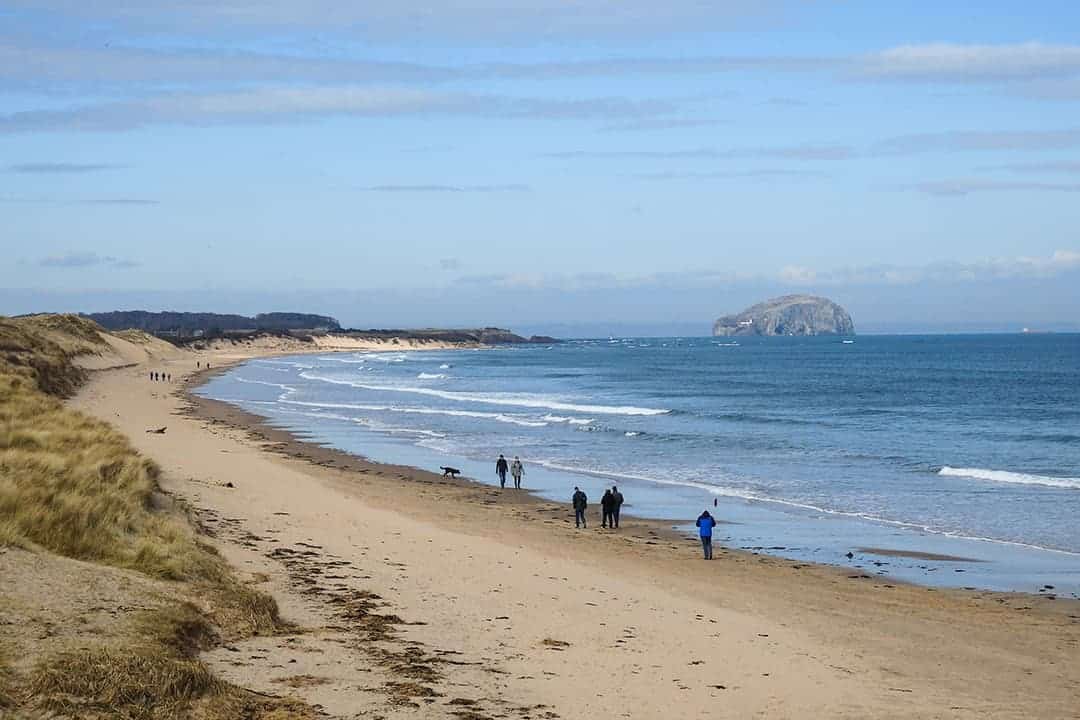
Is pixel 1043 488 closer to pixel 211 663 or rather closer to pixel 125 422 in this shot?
pixel 211 663

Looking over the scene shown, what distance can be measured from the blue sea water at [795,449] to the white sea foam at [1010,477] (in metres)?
0.10

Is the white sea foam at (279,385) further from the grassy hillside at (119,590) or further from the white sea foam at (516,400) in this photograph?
the grassy hillside at (119,590)

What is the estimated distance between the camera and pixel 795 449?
126 feet

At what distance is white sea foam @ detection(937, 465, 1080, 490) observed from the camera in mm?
29500

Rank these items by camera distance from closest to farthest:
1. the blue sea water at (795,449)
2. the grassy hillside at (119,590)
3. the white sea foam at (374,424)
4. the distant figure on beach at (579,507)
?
the grassy hillside at (119,590)
the blue sea water at (795,449)
the distant figure on beach at (579,507)
the white sea foam at (374,424)

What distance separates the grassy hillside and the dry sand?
0.55 m

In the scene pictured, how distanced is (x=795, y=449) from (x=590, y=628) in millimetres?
27032

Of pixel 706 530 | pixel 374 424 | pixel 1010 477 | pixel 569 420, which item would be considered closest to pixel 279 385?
pixel 374 424

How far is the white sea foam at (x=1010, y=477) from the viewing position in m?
29.5

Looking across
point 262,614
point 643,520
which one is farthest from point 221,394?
point 262,614

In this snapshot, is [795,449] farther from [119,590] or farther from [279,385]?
[279,385]

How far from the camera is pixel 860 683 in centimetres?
1102

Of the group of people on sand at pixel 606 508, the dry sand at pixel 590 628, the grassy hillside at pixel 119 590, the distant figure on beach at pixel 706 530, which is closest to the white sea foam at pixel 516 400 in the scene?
the group of people on sand at pixel 606 508

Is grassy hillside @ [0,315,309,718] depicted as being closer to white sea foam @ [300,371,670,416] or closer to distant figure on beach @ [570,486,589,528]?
distant figure on beach @ [570,486,589,528]
